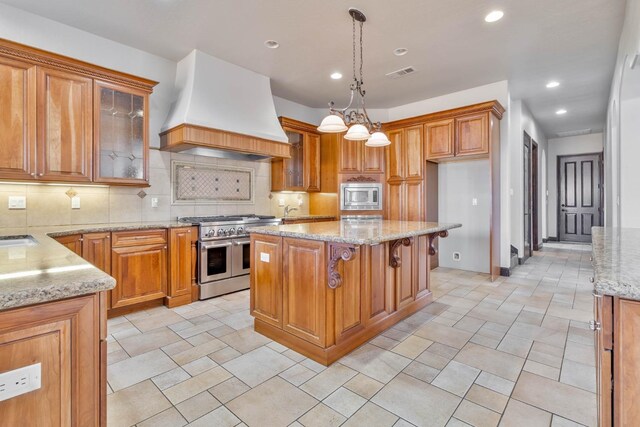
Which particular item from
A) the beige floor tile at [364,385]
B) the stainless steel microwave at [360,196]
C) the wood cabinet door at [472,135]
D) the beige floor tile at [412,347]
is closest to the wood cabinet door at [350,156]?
the stainless steel microwave at [360,196]

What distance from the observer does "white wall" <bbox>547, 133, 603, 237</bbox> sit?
8438mm

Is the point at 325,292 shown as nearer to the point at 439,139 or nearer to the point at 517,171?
the point at 439,139

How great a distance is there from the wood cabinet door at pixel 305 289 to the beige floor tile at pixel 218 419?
2.47 ft

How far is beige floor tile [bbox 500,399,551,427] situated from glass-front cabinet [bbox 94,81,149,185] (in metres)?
3.70

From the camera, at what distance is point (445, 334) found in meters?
2.79

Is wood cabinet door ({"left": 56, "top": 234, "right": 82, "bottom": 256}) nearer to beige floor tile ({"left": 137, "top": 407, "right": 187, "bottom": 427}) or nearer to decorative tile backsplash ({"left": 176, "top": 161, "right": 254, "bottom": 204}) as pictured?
decorative tile backsplash ({"left": 176, "top": 161, "right": 254, "bottom": 204})

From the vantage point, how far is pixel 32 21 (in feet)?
9.95

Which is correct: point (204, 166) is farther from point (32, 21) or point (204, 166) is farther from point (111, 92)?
point (32, 21)

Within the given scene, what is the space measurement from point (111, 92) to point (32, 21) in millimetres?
860

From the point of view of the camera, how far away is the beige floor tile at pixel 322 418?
1679mm

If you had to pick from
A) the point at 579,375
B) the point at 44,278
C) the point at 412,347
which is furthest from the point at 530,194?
the point at 44,278

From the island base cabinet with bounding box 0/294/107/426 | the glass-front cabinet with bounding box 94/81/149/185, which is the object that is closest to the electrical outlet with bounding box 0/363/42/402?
the island base cabinet with bounding box 0/294/107/426

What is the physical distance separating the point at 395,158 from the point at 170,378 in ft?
14.7

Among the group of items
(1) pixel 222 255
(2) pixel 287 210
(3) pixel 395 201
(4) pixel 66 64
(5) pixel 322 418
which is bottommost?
(5) pixel 322 418
